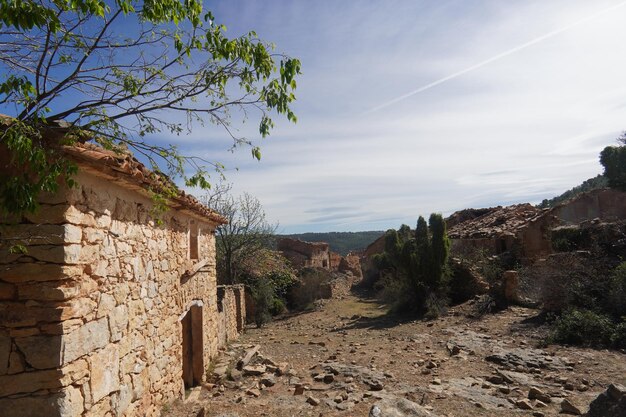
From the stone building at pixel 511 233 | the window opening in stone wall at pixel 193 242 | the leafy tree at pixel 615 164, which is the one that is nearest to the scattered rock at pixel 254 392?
the window opening in stone wall at pixel 193 242

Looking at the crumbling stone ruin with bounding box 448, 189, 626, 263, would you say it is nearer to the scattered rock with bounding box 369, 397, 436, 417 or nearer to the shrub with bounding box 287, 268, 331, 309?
the shrub with bounding box 287, 268, 331, 309

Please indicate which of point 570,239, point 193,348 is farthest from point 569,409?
point 570,239

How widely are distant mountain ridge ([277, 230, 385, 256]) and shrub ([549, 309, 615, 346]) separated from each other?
182 ft

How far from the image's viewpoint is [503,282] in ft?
48.4

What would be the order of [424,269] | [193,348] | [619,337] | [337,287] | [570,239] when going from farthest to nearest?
1. [337,287]
2. [570,239]
3. [424,269]
4. [619,337]
5. [193,348]

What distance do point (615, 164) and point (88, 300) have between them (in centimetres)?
2519

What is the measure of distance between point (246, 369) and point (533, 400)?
5.11 m

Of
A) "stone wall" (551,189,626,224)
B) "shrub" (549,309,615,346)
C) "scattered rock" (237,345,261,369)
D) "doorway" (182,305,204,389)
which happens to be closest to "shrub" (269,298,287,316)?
"scattered rock" (237,345,261,369)

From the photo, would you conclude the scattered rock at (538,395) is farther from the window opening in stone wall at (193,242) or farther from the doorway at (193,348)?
the window opening in stone wall at (193,242)

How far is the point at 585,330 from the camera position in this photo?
33.0ft

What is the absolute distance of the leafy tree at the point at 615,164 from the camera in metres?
21.4

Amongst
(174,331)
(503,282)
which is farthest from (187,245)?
(503,282)

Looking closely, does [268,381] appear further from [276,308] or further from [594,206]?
[594,206]

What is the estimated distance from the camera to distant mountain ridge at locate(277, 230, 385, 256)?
223 ft
